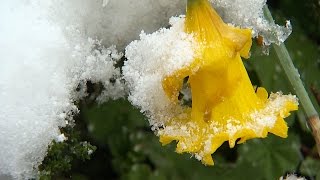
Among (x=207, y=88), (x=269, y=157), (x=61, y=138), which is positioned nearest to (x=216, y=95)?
(x=207, y=88)

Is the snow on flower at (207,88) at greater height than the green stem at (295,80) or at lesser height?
greater

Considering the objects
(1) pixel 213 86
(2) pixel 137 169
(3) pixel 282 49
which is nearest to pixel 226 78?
(1) pixel 213 86

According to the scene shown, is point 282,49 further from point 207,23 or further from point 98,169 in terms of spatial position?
point 98,169

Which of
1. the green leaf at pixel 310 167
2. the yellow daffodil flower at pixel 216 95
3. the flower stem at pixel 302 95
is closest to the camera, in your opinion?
the yellow daffodil flower at pixel 216 95

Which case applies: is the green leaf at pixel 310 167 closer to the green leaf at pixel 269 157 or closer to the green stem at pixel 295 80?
the green leaf at pixel 269 157

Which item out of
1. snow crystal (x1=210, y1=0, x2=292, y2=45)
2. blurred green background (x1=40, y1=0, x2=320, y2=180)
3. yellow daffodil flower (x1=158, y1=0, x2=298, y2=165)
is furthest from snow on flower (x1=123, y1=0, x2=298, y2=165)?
blurred green background (x1=40, y1=0, x2=320, y2=180)

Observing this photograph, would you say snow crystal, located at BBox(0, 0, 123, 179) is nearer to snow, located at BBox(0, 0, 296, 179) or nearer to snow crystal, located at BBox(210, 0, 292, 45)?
snow, located at BBox(0, 0, 296, 179)

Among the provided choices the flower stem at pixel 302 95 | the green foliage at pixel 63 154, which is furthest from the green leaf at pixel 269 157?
the green foliage at pixel 63 154
